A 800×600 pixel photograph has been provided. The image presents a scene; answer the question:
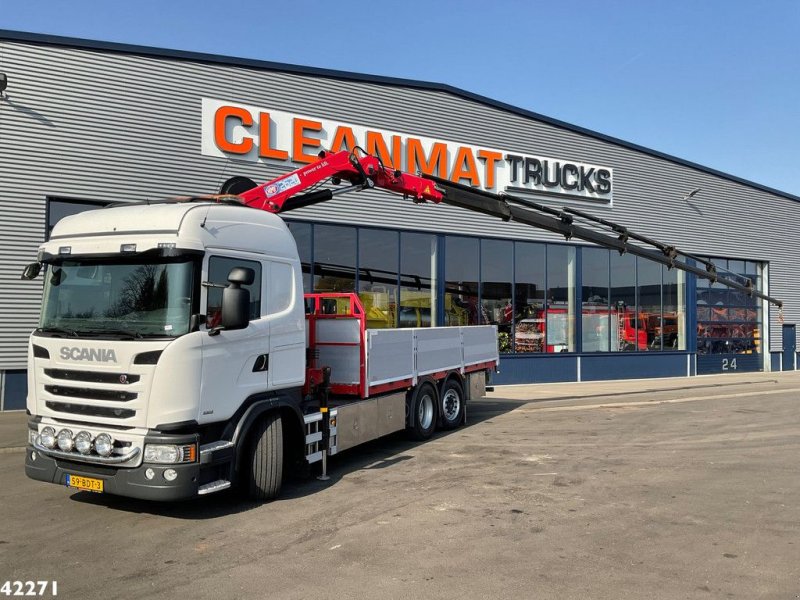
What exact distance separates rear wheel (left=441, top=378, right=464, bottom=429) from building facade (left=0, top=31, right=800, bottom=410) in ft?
13.2

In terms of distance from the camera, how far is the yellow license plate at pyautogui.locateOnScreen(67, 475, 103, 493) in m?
5.91

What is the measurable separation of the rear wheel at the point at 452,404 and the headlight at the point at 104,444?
6.48 meters

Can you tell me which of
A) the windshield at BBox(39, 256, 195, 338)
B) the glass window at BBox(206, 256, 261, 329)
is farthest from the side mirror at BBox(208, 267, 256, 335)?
the windshield at BBox(39, 256, 195, 338)

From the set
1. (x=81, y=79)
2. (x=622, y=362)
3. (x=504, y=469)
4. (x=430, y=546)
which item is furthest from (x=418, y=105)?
(x=430, y=546)

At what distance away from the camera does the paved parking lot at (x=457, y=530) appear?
468 centimetres

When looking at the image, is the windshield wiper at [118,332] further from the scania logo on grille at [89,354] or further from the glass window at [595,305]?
the glass window at [595,305]

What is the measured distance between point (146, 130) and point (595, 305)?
15502 millimetres

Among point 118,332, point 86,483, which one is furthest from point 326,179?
point 86,483

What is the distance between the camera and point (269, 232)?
23.6ft

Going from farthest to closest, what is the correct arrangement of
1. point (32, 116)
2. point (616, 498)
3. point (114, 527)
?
point (32, 116) < point (616, 498) < point (114, 527)

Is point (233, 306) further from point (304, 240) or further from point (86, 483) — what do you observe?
point (304, 240)

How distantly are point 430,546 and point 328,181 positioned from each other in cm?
595

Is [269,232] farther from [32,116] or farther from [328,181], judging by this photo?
[32,116]
